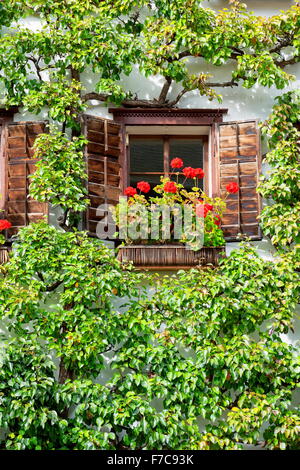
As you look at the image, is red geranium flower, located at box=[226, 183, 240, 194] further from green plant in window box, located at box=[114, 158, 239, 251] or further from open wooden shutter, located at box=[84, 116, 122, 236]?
open wooden shutter, located at box=[84, 116, 122, 236]

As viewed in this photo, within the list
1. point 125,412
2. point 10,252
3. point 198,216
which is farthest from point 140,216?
point 125,412

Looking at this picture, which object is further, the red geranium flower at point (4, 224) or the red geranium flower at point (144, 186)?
the red geranium flower at point (144, 186)

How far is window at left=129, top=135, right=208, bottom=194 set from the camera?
11.8 meters

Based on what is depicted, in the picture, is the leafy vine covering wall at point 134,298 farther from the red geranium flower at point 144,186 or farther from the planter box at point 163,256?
the red geranium flower at point 144,186

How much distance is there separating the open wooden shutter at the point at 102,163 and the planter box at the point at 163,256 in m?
0.58

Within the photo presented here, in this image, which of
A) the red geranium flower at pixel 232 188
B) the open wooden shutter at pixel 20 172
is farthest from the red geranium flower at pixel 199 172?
the open wooden shutter at pixel 20 172

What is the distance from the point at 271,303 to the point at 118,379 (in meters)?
1.84

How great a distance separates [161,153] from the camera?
39.2ft

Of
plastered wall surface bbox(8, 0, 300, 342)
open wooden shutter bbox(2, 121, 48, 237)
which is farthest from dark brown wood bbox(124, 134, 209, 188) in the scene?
open wooden shutter bbox(2, 121, 48, 237)

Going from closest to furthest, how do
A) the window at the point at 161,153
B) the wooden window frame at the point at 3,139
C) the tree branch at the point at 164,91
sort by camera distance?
the wooden window frame at the point at 3,139 → the tree branch at the point at 164,91 → the window at the point at 161,153

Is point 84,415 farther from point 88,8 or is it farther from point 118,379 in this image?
point 88,8

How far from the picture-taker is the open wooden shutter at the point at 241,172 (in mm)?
11258

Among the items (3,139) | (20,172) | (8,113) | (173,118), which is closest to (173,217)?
(173,118)

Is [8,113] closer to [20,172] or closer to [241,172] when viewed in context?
[20,172]
